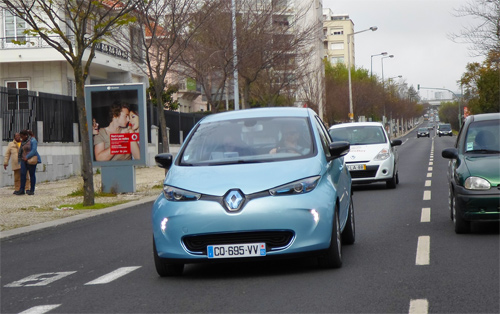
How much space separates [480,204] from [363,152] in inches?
369

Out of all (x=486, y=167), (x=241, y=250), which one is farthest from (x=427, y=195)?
(x=241, y=250)

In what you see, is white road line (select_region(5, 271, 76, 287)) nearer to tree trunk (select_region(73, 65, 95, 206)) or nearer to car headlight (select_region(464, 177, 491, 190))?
car headlight (select_region(464, 177, 491, 190))

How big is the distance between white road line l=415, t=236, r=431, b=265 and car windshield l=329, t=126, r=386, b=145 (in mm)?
9808

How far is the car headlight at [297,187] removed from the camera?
7570 millimetres

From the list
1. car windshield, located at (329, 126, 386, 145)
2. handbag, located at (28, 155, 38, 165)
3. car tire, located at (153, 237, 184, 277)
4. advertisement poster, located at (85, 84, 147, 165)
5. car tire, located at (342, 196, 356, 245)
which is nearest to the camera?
car tire, located at (153, 237, 184, 277)

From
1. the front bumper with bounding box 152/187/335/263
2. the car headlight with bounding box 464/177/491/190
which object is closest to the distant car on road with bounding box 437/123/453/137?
the car headlight with bounding box 464/177/491/190

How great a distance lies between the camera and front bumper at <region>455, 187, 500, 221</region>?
998 centimetres

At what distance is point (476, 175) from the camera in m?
10.2

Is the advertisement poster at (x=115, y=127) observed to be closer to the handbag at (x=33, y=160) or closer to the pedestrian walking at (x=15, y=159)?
the handbag at (x=33, y=160)

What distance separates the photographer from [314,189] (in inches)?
305

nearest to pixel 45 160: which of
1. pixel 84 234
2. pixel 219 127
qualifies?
pixel 84 234

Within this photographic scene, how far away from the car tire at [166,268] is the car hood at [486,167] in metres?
4.00

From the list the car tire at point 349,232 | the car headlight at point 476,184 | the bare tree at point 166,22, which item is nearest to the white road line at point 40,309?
the car tire at point 349,232

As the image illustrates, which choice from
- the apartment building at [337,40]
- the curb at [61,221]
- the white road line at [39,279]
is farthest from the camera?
the apartment building at [337,40]
